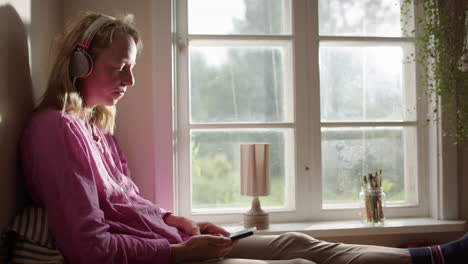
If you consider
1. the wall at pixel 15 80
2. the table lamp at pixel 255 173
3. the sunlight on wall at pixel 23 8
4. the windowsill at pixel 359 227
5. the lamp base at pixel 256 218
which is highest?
the sunlight on wall at pixel 23 8

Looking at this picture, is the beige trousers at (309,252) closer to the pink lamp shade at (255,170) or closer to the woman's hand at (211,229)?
the woman's hand at (211,229)

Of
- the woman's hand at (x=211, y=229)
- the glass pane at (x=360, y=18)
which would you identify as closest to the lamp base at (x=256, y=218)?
the woman's hand at (x=211, y=229)

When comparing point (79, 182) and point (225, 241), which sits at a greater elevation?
point (79, 182)

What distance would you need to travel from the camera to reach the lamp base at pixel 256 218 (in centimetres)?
223

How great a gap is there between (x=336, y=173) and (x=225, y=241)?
1137 millimetres

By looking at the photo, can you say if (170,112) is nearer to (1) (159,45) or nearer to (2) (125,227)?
(1) (159,45)

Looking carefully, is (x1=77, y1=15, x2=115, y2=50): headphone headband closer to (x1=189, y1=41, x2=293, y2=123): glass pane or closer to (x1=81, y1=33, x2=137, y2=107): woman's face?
(x1=81, y1=33, x2=137, y2=107): woman's face

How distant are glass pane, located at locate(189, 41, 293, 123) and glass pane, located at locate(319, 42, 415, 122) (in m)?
0.23

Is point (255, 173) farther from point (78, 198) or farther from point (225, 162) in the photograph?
point (78, 198)

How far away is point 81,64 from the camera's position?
5.04 ft

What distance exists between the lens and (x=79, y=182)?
1.35 m

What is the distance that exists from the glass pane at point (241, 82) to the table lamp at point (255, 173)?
28 cm

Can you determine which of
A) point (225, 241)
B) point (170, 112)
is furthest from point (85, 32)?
point (225, 241)

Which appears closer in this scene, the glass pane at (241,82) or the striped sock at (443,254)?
the striped sock at (443,254)
